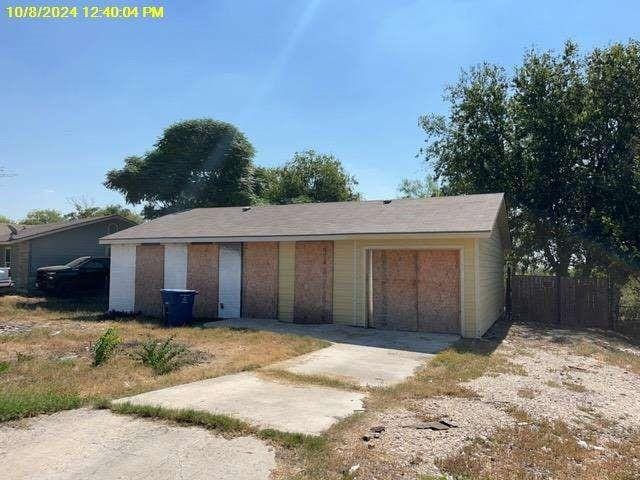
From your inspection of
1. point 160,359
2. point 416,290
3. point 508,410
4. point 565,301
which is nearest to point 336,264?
point 416,290

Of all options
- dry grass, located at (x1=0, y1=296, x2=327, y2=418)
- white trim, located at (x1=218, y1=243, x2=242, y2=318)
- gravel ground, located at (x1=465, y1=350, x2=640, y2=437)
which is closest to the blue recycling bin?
dry grass, located at (x1=0, y1=296, x2=327, y2=418)

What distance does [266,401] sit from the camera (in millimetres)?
5684

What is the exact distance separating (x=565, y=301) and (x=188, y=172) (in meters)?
24.0

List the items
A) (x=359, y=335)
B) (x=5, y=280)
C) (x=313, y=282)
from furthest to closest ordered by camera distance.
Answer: (x=5, y=280)
(x=313, y=282)
(x=359, y=335)

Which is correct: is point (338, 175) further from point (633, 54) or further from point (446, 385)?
point (446, 385)

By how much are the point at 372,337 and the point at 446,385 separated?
435cm

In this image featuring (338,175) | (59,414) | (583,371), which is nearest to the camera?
(59,414)

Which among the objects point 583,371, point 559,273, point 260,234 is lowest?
point 583,371

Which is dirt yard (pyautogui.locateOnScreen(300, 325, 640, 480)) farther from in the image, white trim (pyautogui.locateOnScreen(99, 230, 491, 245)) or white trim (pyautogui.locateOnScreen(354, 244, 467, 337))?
white trim (pyautogui.locateOnScreen(99, 230, 491, 245))

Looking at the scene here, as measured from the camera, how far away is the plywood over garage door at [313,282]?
43.0ft

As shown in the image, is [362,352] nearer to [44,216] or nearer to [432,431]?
[432,431]

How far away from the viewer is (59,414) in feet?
16.9

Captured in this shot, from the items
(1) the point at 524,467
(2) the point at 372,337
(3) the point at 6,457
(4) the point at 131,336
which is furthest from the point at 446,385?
(4) the point at 131,336

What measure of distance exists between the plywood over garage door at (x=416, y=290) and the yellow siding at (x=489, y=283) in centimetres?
67
